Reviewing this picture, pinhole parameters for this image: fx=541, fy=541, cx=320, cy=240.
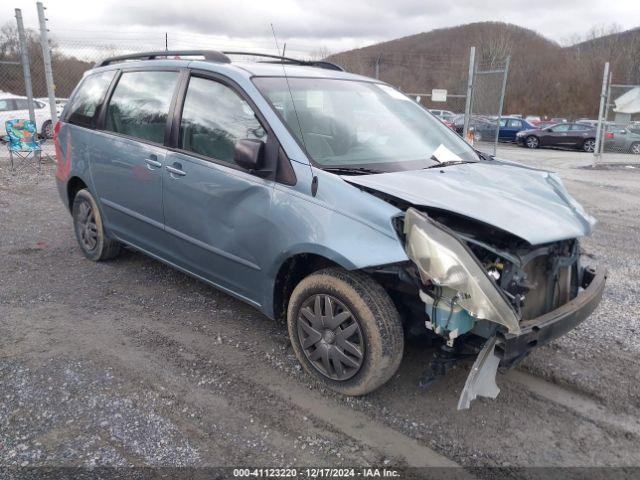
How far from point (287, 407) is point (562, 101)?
57490 mm

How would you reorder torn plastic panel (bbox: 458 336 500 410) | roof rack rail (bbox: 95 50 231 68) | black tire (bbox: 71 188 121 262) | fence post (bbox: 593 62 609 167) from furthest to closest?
1. fence post (bbox: 593 62 609 167)
2. black tire (bbox: 71 188 121 262)
3. roof rack rail (bbox: 95 50 231 68)
4. torn plastic panel (bbox: 458 336 500 410)

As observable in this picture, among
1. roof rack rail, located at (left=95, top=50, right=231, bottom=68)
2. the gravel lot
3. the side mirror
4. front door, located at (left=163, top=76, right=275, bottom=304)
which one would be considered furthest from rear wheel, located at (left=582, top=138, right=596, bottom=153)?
the side mirror

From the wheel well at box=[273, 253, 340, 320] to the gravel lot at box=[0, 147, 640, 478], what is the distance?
37 cm

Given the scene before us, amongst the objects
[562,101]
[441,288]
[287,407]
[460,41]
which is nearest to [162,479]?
[287,407]

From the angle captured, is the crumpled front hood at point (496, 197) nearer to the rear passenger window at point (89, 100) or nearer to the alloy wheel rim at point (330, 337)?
the alloy wheel rim at point (330, 337)

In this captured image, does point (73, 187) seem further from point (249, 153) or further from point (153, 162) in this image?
point (249, 153)

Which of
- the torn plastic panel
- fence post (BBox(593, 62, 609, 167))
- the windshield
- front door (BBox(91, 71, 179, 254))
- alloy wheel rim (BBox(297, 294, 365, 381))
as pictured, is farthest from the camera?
fence post (BBox(593, 62, 609, 167))

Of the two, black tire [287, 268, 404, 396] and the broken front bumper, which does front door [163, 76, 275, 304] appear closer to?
black tire [287, 268, 404, 396]

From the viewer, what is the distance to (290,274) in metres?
3.35

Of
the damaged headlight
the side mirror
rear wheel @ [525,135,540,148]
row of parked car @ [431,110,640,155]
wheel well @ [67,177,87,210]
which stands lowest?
rear wheel @ [525,135,540,148]

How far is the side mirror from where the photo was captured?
3.15 meters

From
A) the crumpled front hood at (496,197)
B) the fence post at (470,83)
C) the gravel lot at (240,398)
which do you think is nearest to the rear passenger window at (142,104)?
the gravel lot at (240,398)

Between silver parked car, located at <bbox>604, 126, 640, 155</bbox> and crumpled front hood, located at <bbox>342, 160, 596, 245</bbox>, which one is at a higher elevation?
crumpled front hood, located at <bbox>342, 160, 596, 245</bbox>

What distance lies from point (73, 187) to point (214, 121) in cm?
236
